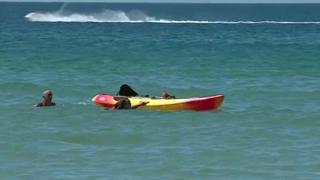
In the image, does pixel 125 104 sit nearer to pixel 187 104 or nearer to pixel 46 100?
pixel 187 104

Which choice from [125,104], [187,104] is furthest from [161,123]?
[125,104]

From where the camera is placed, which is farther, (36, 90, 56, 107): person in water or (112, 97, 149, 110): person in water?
(36, 90, 56, 107): person in water

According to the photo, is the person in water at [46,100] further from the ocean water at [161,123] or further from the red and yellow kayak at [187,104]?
the red and yellow kayak at [187,104]

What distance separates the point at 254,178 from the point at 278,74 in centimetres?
2139

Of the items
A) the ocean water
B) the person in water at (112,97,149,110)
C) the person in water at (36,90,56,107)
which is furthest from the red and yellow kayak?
the person in water at (36,90,56,107)

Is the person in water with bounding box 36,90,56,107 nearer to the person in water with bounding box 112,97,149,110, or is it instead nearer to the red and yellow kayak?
the person in water with bounding box 112,97,149,110

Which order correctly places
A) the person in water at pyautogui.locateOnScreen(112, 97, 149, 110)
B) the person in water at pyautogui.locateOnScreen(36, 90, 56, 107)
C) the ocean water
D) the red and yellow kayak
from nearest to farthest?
the ocean water → the red and yellow kayak → the person in water at pyautogui.locateOnScreen(112, 97, 149, 110) → the person in water at pyautogui.locateOnScreen(36, 90, 56, 107)

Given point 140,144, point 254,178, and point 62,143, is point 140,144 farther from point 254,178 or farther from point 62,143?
point 254,178

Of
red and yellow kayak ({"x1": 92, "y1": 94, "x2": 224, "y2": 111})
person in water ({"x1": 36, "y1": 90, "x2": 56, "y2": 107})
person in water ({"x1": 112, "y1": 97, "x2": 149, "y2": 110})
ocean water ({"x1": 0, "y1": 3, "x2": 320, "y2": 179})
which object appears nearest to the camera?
ocean water ({"x1": 0, "y1": 3, "x2": 320, "y2": 179})

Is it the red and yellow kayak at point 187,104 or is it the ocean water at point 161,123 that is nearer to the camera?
the ocean water at point 161,123

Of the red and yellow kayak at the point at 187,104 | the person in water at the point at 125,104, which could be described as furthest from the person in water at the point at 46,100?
the red and yellow kayak at the point at 187,104

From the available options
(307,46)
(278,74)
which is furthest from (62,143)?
(307,46)

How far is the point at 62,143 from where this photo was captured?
64.8 ft

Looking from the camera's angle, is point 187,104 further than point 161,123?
Yes
